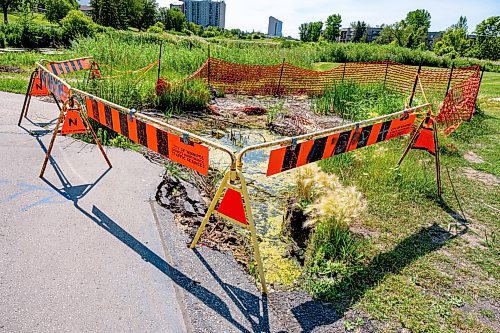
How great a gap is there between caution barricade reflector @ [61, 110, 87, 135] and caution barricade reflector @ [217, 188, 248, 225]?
2.99 meters

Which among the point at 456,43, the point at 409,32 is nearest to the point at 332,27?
the point at 409,32

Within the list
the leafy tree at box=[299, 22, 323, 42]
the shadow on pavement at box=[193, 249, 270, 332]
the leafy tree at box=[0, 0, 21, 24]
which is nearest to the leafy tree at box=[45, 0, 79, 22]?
the leafy tree at box=[0, 0, 21, 24]

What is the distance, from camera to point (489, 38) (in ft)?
168

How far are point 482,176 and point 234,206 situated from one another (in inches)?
227

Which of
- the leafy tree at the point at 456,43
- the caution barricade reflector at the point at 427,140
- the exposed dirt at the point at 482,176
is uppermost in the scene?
the leafy tree at the point at 456,43

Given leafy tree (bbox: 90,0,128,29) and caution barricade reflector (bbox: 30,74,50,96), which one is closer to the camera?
caution barricade reflector (bbox: 30,74,50,96)

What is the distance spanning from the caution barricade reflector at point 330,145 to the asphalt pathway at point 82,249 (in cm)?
151

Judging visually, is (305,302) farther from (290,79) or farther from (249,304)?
(290,79)

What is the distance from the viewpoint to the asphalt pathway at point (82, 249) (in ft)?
9.37

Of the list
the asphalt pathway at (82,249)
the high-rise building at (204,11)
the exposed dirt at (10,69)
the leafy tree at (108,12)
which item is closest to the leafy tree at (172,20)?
the leafy tree at (108,12)

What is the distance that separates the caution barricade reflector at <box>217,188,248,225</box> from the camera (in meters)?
3.31

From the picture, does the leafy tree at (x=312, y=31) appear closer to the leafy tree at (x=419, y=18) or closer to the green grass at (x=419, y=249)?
the leafy tree at (x=419, y=18)

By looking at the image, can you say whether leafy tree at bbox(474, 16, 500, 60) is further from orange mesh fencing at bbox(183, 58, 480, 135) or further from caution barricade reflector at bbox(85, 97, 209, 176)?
caution barricade reflector at bbox(85, 97, 209, 176)

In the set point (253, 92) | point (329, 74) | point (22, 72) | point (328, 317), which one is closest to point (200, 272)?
point (328, 317)
